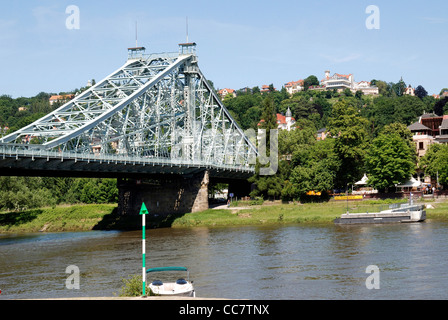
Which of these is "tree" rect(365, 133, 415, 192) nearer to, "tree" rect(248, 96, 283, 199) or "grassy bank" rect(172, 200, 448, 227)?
"grassy bank" rect(172, 200, 448, 227)

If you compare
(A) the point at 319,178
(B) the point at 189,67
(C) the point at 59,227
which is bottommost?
(C) the point at 59,227

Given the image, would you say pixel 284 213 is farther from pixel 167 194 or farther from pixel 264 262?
pixel 264 262

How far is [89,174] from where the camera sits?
2783 inches

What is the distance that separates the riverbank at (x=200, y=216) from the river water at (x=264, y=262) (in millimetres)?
8976

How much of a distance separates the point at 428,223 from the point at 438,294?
33909 millimetres

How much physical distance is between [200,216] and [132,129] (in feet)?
49.7

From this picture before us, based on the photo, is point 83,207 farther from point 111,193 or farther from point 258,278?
point 258,278

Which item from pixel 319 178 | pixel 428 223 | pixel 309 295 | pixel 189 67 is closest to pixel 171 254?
pixel 309 295

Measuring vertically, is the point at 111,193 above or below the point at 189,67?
below

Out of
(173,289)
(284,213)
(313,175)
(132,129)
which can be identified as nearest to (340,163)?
(313,175)

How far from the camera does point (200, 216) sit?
7994 centimetres

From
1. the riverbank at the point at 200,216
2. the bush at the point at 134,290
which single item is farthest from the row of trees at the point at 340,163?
the bush at the point at 134,290

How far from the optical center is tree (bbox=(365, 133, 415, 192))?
79.8 meters

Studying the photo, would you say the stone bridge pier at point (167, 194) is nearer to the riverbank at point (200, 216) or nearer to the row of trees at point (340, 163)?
the riverbank at point (200, 216)
